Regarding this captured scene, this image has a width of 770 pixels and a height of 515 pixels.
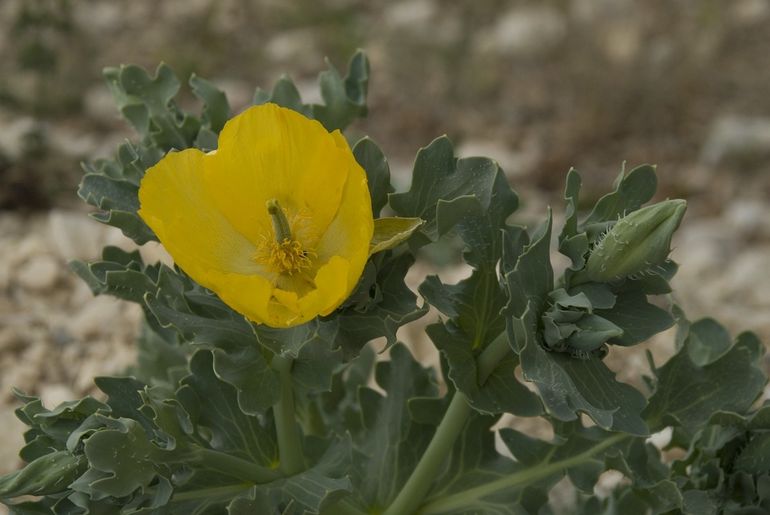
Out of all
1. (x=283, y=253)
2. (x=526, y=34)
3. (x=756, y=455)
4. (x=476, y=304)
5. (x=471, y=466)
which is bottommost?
(x=526, y=34)

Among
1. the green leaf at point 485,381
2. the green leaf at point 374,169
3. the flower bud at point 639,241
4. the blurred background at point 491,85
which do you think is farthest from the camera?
the blurred background at point 491,85

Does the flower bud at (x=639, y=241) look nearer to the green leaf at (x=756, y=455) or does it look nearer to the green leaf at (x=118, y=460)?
the green leaf at (x=756, y=455)

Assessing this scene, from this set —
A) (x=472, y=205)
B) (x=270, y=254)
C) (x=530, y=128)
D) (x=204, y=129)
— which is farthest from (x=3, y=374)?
(x=530, y=128)

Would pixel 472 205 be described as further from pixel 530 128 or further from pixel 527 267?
pixel 530 128

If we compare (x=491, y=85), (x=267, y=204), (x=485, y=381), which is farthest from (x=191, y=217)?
(x=491, y=85)

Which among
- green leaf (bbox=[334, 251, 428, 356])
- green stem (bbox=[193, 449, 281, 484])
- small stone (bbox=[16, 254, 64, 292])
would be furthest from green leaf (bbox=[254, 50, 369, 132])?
small stone (bbox=[16, 254, 64, 292])

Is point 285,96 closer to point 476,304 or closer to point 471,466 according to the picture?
point 476,304

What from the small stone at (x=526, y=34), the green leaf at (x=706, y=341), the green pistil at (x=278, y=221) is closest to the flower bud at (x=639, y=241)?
the green pistil at (x=278, y=221)

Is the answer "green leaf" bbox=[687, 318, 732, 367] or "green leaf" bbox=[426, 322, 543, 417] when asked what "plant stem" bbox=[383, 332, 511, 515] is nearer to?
"green leaf" bbox=[426, 322, 543, 417]
